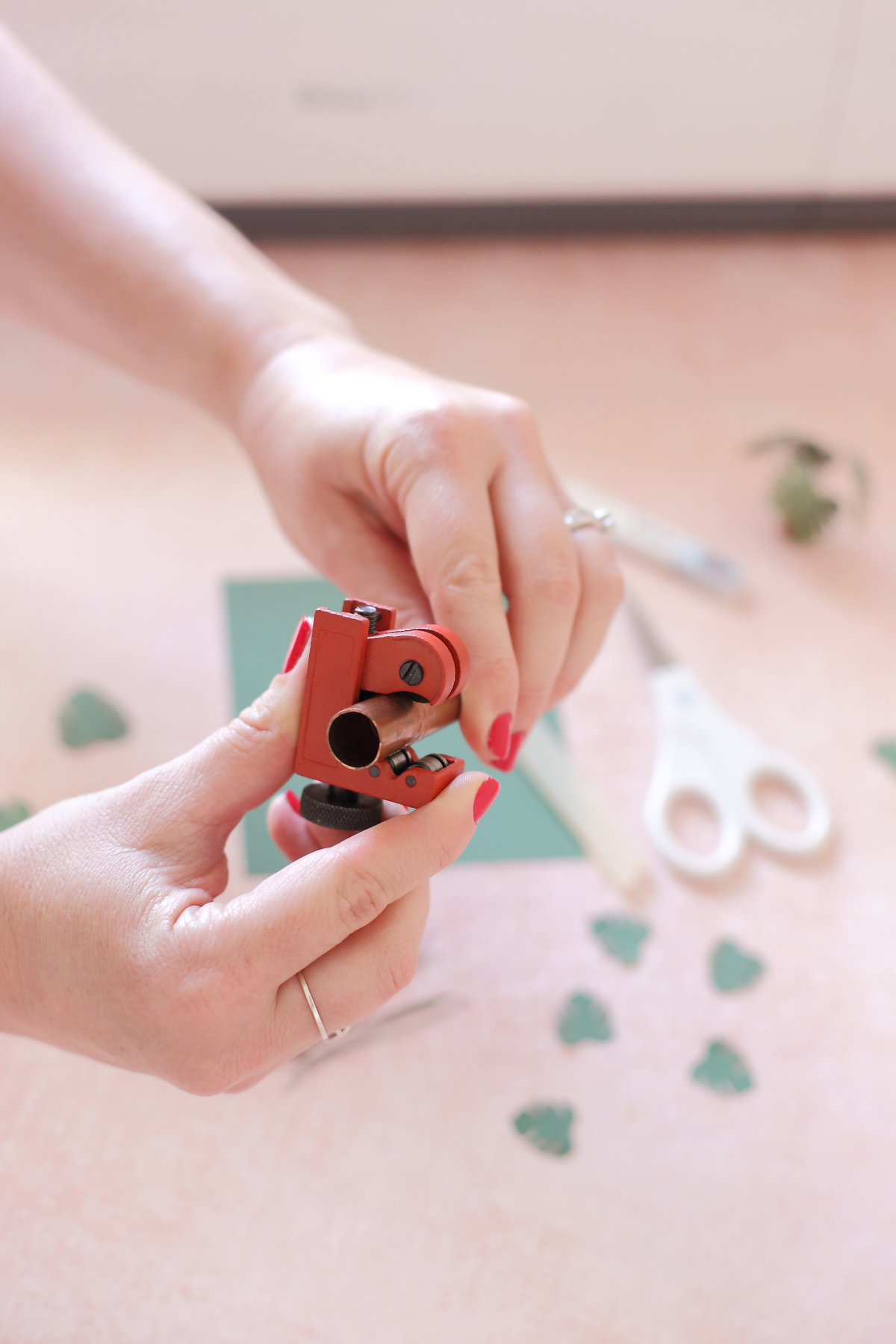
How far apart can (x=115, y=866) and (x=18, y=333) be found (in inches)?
30.4

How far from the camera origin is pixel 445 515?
1.91 ft

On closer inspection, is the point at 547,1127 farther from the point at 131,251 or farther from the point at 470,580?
the point at 131,251

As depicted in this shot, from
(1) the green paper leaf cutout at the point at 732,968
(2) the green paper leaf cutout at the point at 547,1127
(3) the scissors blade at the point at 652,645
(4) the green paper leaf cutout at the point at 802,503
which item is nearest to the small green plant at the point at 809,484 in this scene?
(4) the green paper leaf cutout at the point at 802,503

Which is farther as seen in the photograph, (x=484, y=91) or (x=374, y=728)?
(x=484, y=91)

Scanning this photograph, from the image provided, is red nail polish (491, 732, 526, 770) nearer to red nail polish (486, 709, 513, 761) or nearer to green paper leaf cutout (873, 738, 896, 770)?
red nail polish (486, 709, 513, 761)

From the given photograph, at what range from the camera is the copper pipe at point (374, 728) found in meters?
0.43

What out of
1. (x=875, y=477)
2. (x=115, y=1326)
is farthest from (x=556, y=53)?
(x=115, y=1326)

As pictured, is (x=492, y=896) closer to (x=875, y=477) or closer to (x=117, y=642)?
(x=117, y=642)

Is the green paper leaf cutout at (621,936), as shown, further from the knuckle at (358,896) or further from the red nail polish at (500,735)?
the knuckle at (358,896)

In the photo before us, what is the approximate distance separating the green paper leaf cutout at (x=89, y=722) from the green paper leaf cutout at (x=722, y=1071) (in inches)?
17.9

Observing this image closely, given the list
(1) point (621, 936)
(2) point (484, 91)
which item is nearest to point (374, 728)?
Answer: (1) point (621, 936)

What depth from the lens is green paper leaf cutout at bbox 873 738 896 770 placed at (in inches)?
32.3

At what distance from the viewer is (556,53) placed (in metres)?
1.03

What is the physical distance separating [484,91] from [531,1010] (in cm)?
84
